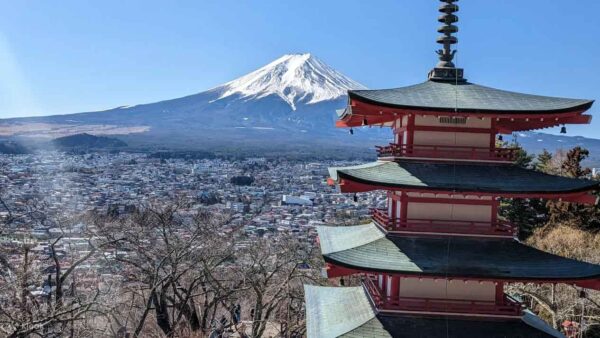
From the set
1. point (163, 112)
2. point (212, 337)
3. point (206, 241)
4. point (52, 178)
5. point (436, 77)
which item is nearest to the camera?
point (436, 77)

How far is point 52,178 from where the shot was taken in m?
58.2

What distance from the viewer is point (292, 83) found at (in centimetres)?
19025

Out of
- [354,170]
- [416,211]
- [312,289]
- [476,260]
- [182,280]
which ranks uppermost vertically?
[354,170]

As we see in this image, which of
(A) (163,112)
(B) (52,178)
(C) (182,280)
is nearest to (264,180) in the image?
(B) (52,178)

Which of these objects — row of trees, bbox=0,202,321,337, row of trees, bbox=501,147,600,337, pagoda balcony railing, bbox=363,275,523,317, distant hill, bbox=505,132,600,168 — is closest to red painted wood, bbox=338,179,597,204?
pagoda balcony railing, bbox=363,275,523,317

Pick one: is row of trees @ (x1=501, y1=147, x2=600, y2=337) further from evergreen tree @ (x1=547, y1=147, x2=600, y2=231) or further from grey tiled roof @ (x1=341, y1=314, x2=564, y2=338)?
grey tiled roof @ (x1=341, y1=314, x2=564, y2=338)

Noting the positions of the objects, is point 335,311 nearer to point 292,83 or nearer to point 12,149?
point 12,149

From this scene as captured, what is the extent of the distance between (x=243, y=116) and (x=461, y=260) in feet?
A: 519

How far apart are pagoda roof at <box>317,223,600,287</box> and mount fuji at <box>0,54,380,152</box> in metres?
120

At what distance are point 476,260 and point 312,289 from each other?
5175 mm

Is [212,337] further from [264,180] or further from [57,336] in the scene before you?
[264,180]

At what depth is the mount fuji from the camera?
477 ft

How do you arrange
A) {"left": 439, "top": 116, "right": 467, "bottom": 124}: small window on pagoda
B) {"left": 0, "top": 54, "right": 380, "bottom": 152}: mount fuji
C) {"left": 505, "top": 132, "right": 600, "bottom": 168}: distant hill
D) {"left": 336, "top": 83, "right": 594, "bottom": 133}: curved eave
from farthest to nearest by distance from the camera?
{"left": 0, "top": 54, "right": 380, "bottom": 152}: mount fuji < {"left": 505, "top": 132, "right": 600, "bottom": 168}: distant hill < {"left": 439, "top": 116, "right": 467, "bottom": 124}: small window on pagoda < {"left": 336, "top": 83, "right": 594, "bottom": 133}: curved eave

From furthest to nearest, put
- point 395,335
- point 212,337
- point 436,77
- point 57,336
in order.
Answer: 1. point 212,337
2. point 57,336
3. point 436,77
4. point 395,335
